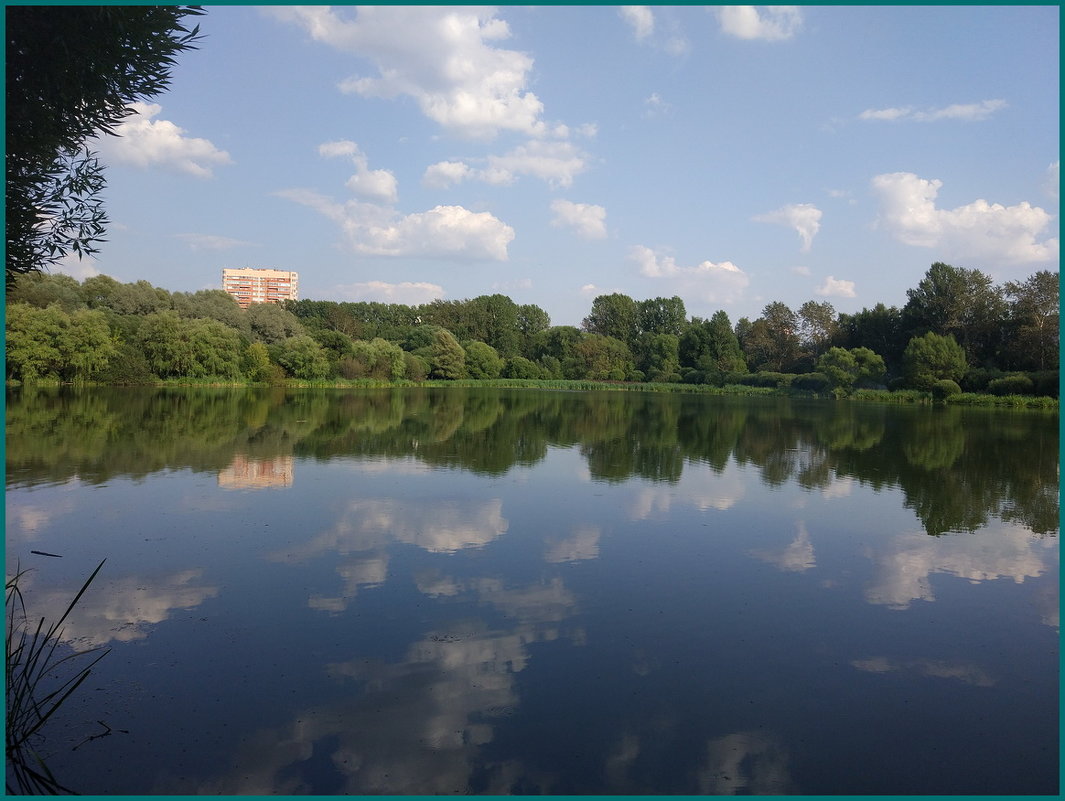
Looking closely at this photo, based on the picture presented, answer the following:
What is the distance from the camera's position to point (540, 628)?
6191 millimetres

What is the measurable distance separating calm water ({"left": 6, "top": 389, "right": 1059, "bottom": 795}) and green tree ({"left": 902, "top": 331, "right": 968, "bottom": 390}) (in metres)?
39.4

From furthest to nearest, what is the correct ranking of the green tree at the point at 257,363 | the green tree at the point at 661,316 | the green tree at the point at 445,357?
the green tree at the point at 661,316
the green tree at the point at 445,357
the green tree at the point at 257,363

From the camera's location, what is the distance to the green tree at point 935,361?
4944 cm

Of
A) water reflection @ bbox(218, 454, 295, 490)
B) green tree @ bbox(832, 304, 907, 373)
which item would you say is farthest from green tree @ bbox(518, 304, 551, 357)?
water reflection @ bbox(218, 454, 295, 490)

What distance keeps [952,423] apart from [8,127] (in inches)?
1368

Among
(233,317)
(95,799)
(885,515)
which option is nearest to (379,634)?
(95,799)

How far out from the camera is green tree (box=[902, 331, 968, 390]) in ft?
162

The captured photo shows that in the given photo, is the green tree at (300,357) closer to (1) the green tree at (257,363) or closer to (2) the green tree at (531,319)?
(1) the green tree at (257,363)

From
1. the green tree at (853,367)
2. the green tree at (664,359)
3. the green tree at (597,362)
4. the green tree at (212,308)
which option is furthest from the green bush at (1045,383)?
the green tree at (212,308)

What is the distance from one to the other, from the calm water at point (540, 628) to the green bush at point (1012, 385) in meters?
37.4

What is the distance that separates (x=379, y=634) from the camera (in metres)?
5.95

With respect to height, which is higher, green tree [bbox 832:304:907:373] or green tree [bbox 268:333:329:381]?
green tree [bbox 832:304:907:373]

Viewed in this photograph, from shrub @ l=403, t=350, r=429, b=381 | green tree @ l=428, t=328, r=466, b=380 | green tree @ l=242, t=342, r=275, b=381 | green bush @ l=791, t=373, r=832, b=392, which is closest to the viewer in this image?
green tree @ l=242, t=342, r=275, b=381

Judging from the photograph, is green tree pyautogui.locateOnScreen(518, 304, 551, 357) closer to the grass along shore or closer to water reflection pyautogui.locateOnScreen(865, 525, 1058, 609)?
the grass along shore
